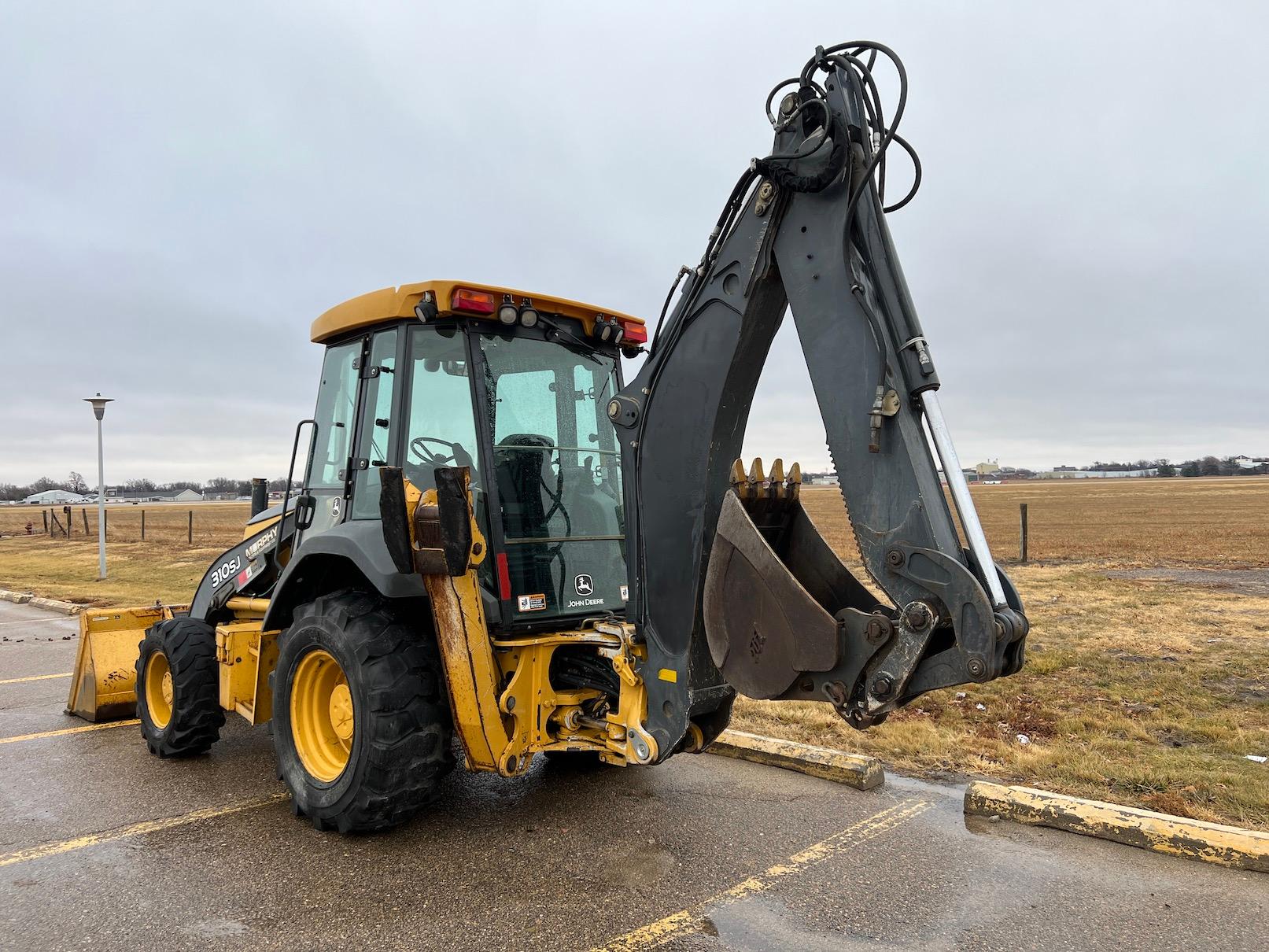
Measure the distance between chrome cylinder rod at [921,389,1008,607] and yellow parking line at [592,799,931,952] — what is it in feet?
5.85

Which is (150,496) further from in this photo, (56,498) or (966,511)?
(966,511)

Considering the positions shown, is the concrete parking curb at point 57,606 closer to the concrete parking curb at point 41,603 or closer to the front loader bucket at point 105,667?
the concrete parking curb at point 41,603

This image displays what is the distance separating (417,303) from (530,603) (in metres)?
1.61

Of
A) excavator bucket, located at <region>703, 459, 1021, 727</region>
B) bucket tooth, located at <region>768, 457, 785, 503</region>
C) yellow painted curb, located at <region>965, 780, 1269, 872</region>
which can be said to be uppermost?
bucket tooth, located at <region>768, 457, 785, 503</region>

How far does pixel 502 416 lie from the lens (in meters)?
4.75

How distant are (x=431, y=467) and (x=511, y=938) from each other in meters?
2.25

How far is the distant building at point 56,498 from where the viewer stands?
11536cm

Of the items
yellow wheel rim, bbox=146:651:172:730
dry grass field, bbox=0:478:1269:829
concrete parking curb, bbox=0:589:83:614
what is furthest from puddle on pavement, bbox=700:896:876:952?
concrete parking curb, bbox=0:589:83:614

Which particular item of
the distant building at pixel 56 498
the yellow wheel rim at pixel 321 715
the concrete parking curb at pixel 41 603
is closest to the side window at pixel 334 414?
the yellow wheel rim at pixel 321 715

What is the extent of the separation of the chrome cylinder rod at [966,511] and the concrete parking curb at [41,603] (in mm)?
13417

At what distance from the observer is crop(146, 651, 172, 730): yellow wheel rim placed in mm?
6250

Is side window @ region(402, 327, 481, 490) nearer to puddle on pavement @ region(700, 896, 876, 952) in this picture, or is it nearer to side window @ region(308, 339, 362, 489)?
side window @ region(308, 339, 362, 489)

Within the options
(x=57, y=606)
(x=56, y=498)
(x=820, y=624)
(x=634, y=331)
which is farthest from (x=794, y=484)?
(x=56, y=498)

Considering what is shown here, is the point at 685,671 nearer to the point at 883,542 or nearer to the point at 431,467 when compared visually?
the point at 883,542
